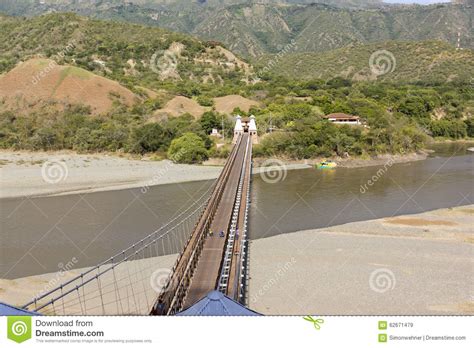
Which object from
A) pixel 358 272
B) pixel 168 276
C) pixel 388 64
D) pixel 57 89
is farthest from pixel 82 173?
pixel 388 64

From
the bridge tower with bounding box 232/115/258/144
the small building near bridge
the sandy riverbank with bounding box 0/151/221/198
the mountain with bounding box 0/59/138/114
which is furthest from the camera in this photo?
the mountain with bounding box 0/59/138/114

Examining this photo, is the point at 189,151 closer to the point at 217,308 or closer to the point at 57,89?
the point at 57,89

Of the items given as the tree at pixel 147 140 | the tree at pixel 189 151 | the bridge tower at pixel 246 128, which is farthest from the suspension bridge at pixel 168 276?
the tree at pixel 147 140

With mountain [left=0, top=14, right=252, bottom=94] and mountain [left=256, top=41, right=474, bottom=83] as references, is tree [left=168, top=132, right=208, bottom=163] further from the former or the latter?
→ mountain [left=256, top=41, right=474, bottom=83]

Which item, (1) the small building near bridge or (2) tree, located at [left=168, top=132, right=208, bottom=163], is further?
(1) the small building near bridge

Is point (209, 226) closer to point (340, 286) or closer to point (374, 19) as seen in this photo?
point (340, 286)

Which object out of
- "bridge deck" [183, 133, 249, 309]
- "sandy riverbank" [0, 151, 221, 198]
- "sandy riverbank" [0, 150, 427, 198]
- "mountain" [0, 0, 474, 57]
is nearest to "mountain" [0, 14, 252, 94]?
"sandy riverbank" [0, 150, 427, 198]

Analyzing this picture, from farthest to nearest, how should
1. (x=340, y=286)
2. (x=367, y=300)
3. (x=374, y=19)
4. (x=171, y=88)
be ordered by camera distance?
(x=374, y=19) < (x=171, y=88) < (x=340, y=286) < (x=367, y=300)

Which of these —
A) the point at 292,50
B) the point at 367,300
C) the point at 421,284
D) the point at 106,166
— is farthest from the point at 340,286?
the point at 292,50

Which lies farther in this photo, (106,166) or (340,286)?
(106,166)
